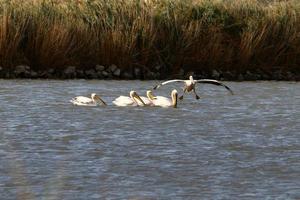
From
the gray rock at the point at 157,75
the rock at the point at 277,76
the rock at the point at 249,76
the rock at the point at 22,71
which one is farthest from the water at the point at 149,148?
the rock at the point at 277,76

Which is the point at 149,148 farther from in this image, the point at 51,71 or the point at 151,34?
the point at 151,34

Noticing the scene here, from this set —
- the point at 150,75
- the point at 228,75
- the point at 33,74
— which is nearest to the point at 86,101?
the point at 33,74

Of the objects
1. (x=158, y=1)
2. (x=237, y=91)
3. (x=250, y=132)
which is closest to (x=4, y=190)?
(x=250, y=132)

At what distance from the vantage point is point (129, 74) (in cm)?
2356

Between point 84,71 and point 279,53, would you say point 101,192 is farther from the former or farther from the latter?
point 279,53

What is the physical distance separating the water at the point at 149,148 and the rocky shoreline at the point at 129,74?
286 cm

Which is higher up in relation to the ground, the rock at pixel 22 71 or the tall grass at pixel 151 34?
the tall grass at pixel 151 34

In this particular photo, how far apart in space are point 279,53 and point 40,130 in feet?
38.5

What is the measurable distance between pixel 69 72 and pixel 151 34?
202 cm

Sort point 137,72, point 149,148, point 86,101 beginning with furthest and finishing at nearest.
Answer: point 137,72
point 86,101
point 149,148

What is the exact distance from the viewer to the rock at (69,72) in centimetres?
2289

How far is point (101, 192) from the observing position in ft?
30.6

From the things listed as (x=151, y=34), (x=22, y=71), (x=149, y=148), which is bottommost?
(x=149, y=148)

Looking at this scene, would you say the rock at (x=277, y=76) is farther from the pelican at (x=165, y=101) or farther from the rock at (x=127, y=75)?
the pelican at (x=165, y=101)
